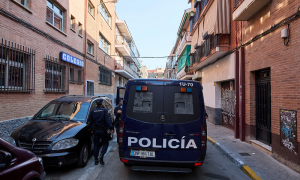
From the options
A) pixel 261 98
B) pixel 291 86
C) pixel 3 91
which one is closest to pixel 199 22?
pixel 261 98

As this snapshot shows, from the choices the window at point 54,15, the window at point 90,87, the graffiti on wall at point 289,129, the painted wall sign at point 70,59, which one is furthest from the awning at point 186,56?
the graffiti on wall at point 289,129

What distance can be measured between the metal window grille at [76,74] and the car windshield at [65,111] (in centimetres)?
638

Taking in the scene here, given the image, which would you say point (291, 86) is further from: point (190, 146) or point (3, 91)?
point (3, 91)

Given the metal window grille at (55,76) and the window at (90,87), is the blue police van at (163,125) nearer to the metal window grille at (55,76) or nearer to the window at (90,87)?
the metal window grille at (55,76)

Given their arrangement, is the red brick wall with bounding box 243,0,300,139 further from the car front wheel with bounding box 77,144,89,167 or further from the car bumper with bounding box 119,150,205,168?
the car front wheel with bounding box 77,144,89,167

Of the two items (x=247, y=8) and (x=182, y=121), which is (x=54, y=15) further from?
(x=182, y=121)

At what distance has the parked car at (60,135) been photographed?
13.7 ft

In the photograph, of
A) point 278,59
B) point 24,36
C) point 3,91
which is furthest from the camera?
point 24,36

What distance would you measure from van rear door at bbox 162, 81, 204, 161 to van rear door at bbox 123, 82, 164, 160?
0.14 m

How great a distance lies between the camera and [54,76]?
10039 millimetres

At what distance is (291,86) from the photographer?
494 cm

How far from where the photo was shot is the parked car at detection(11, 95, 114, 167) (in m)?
4.18

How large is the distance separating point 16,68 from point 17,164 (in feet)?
19.4

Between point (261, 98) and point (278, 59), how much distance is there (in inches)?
72.4
